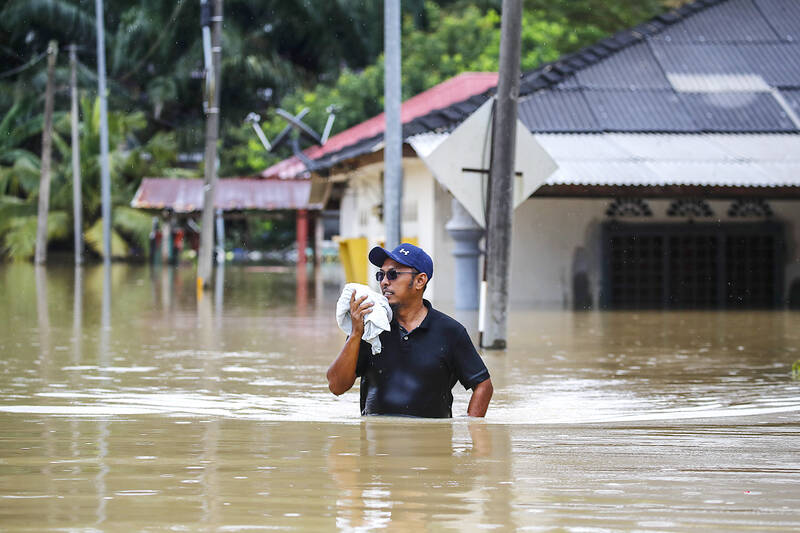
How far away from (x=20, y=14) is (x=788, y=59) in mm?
39275

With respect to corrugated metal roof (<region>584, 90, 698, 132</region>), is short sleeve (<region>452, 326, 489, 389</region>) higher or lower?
lower

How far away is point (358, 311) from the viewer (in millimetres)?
6504

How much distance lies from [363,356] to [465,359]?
50 cm

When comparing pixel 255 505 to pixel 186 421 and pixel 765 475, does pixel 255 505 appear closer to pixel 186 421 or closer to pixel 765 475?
pixel 765 475

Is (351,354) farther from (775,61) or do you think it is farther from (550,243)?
(775,61)

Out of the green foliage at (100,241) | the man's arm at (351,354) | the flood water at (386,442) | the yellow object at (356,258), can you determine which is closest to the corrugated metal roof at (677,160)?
the flood water at (386,442)

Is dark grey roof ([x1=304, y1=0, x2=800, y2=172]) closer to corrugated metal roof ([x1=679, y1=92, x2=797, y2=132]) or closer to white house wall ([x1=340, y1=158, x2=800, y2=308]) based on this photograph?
corrugated metal roof ([x1=679, y1=92, x2=797, y2=132])

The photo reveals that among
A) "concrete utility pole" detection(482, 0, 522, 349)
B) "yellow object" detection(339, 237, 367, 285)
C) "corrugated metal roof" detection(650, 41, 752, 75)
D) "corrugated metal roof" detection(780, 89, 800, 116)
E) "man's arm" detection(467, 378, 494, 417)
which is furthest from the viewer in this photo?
"yellow object" detection(339, 237, 367, 285)

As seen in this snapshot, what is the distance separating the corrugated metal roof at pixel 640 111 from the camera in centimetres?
→ 2197

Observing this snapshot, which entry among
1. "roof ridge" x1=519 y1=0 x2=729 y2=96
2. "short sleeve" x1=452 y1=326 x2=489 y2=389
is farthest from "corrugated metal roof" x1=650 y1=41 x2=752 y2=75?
"short sleeve" x1=452 y1=326 x2=489 y2=389

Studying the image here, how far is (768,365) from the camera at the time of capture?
1299 centimetres

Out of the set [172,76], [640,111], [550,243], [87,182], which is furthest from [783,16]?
[172,76]

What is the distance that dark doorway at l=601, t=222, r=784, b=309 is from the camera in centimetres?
2280

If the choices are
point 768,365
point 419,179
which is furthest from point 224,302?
point 768,365
